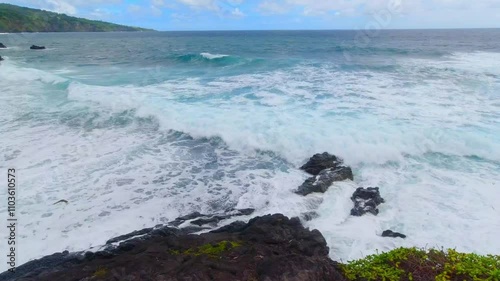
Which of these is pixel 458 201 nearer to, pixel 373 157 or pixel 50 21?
pixel 373 157

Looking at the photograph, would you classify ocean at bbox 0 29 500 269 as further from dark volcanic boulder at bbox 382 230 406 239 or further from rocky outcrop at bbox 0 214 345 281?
rocky outcrop at bbox 0 214 345 281

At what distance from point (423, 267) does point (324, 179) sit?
556cm

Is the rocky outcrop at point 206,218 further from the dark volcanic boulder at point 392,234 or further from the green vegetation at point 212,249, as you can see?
the dark volcanic boulder at point 392,234

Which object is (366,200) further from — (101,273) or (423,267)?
(101,273)

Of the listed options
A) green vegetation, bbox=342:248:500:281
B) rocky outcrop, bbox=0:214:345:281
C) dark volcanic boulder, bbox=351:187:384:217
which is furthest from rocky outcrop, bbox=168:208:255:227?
green vegetation, bbox=342:248:500:281

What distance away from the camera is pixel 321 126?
1556 cm

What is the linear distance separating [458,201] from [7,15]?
174 m

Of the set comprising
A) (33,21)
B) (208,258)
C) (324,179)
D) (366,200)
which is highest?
(33,21)

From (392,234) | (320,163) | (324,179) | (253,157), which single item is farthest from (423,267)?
(253,157)

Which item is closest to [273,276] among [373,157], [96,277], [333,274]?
[333,274]

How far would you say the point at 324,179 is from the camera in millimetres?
10727

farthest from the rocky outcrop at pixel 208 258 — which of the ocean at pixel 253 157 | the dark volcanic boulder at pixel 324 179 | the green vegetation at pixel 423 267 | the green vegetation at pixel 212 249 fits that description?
the dark volcanic boulder at pixel 324 179

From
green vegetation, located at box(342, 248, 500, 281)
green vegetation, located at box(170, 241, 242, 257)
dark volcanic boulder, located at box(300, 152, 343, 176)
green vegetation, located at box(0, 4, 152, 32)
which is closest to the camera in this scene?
green vegetation, located at box(342, 248, 500, 281)

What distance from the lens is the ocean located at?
8.71 metres
